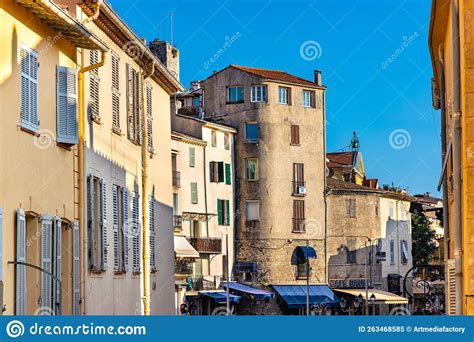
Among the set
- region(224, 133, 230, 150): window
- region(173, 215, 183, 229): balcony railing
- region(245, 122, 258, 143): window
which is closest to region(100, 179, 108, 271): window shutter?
region(173, 215, 183, 229): balcony railing

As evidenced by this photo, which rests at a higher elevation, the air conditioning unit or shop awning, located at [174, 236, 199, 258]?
the air conditioning unit

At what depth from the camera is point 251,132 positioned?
75250 mm

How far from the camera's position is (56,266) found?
64.9ft

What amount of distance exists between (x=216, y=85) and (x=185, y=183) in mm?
11776

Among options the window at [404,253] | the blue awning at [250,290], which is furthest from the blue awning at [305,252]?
the window at [404,253]

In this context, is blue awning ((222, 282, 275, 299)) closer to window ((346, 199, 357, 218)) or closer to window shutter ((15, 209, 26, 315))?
window ((346, 199, 357, 218))

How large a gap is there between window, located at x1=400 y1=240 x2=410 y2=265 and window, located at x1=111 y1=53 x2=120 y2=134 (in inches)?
2425

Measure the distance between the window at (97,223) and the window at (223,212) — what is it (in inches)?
1834

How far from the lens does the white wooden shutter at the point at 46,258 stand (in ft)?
61.6

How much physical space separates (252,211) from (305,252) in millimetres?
4271

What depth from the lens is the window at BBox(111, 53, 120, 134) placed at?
1006 inches

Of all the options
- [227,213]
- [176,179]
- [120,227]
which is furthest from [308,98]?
[120,227]

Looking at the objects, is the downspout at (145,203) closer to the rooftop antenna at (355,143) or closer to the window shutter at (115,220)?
the window shutter at (115,220)

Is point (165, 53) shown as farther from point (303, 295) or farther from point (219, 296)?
point (303, 295)
